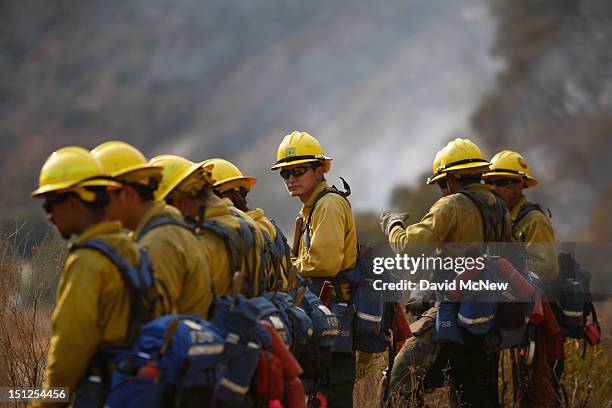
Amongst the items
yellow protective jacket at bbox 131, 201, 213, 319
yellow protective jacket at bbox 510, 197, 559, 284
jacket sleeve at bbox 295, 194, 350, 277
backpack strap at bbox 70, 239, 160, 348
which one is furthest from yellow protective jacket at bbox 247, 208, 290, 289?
yellow protective jacket at bbox 510, 197, 559, 284

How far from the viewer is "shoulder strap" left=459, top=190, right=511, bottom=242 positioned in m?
7.69

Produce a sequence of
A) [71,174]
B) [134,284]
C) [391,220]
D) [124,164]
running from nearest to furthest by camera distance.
Result: [134,284] → [71,174] → [124,164] → [391,220]

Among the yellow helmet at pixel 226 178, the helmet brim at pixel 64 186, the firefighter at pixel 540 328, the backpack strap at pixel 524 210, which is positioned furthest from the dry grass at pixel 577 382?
the helmet brim at pixel 64 186

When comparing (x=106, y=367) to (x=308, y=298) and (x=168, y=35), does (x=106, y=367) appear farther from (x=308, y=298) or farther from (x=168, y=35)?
(x=168, y=35)

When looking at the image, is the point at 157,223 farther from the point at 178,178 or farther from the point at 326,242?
the point at 326,242

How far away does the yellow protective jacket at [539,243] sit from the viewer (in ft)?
28.6

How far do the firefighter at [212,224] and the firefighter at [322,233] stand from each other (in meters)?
1.61

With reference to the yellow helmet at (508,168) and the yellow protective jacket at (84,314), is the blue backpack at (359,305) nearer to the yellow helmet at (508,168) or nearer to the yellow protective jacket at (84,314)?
the yellow helmet at (508,168)

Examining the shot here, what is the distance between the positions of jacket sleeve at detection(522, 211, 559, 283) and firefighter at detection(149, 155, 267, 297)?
3591 mm

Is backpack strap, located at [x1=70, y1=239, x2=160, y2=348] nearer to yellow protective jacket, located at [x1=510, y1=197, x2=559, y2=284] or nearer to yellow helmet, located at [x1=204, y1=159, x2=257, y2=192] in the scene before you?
yellow helmet, located at [x1=204, y1=159, x2=257, y2=192]

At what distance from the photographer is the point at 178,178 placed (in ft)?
18.2

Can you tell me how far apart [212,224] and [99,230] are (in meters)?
1.00

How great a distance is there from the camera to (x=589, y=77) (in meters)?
35.2

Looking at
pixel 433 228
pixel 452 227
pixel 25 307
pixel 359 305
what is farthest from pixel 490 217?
pixel 25 307
